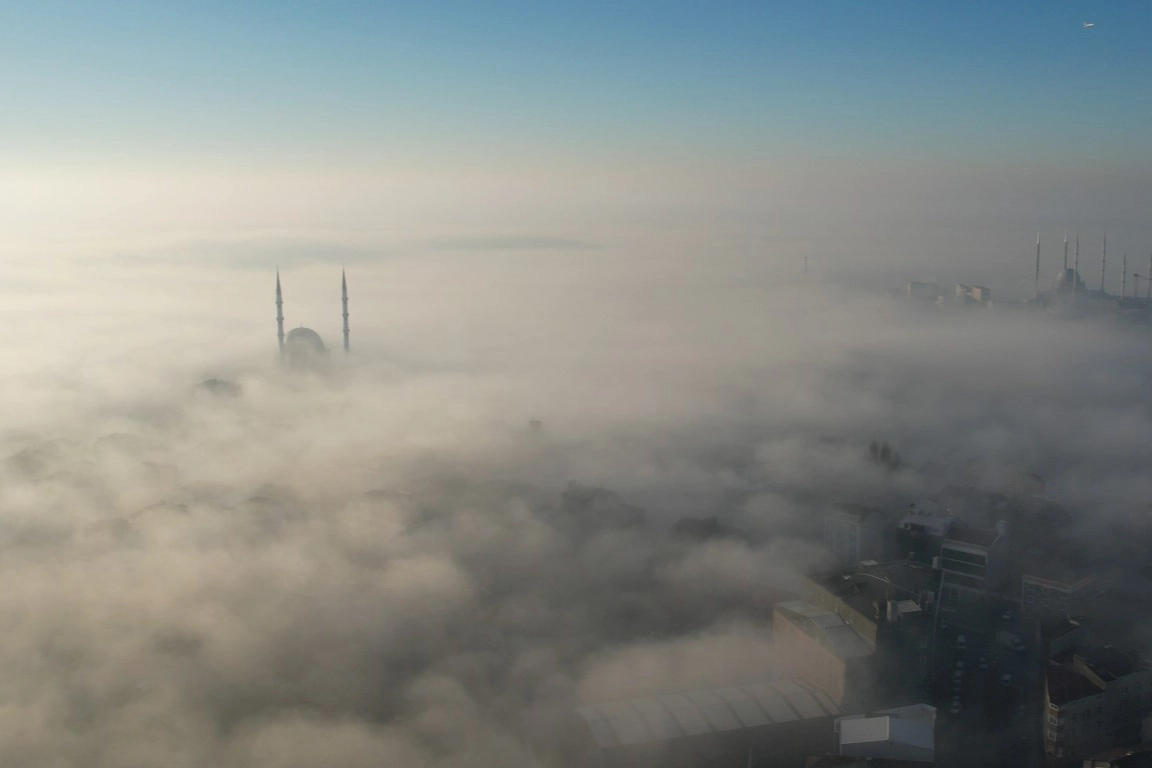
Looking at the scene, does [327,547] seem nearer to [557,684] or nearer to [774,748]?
[557,684]

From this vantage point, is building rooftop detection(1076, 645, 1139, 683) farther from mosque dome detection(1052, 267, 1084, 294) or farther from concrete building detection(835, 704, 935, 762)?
mosque dome detection(1052, 267, 1084, 294)

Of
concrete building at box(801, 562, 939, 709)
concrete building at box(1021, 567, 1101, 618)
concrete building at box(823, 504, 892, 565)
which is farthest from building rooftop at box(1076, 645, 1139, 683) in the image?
concrete building at box(823, 504, 892, 565)

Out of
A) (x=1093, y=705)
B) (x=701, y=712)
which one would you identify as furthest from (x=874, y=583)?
(x=701, y=712)

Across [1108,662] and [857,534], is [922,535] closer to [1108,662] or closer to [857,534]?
[857,534]

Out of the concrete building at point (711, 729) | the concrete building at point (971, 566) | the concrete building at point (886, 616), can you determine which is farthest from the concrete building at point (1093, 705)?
the concrete building at point (971, 566)

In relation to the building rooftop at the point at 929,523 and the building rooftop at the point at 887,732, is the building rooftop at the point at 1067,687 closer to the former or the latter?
the building rooftop at the point at 887,732

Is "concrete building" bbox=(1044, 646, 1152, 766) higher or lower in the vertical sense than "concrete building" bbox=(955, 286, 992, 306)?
lower
